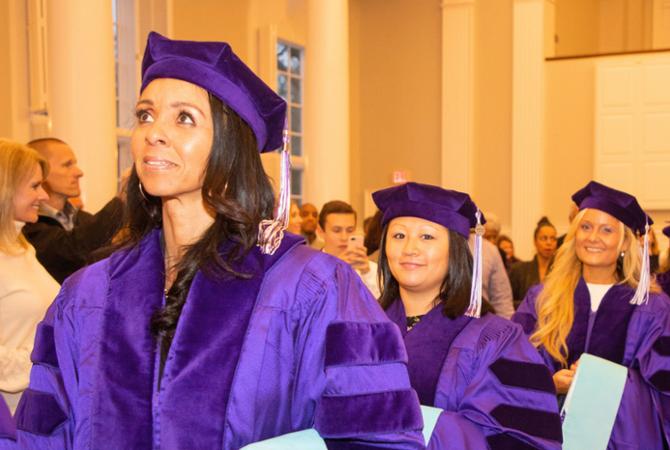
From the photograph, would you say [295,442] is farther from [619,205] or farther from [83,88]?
[83,88]

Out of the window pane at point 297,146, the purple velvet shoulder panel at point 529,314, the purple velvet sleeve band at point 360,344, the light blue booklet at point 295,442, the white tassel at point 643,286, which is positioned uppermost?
the window pane at point 297,146

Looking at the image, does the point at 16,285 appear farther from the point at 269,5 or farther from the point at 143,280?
the point at 269,5

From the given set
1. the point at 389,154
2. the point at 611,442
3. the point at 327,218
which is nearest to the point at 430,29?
the point at 389,154

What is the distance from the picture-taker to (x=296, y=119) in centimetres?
1380

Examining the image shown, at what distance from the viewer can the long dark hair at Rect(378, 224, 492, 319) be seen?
3.53m

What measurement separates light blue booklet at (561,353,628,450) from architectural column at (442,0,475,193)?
32.8ft

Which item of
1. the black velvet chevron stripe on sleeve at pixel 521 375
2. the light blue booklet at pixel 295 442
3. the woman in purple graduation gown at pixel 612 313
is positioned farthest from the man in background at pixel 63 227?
the light blue booklet at pixel 295 442

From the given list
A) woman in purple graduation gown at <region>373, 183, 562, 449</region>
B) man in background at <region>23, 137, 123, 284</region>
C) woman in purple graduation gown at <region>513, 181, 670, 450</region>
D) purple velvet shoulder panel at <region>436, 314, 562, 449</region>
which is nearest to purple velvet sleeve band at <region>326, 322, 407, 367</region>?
woman in purple graduation gown at <region>373, 183, 562, 449</region>

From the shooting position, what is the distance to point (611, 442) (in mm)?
4387

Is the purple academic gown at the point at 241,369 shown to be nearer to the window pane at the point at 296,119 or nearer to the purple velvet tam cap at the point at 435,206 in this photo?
the purple velvet tam cap at the point at 435,206

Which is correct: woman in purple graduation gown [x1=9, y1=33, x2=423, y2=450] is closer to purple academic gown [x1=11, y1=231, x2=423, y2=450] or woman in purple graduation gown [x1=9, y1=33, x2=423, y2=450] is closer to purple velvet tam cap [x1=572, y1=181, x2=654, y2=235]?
purple academic gown [x1=11, y1=231, x2=423, y2=450]

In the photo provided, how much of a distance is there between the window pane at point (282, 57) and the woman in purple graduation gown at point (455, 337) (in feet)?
30.6

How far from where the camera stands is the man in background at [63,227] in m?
4.34

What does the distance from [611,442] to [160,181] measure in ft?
10.3
